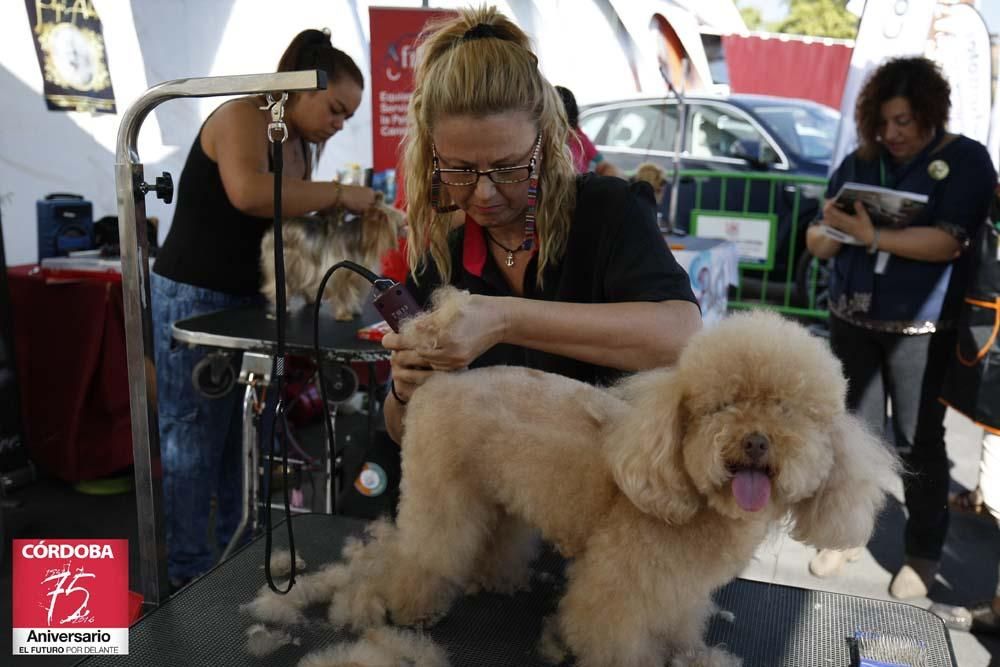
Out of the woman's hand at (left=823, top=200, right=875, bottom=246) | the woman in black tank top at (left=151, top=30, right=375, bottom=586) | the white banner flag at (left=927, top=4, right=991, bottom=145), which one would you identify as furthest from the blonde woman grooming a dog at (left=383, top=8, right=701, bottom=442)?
Answer: the white banner flag at (left=927, top=4, right=991, bottom=145)

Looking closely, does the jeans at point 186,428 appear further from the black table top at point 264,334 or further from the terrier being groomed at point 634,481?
the terrier being groomed at point 634,481

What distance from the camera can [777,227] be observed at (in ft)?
22.1

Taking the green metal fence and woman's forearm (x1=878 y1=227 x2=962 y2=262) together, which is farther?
the green metal fence

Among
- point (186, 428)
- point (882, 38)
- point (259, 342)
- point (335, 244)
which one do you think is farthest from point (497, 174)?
point (882, 38)

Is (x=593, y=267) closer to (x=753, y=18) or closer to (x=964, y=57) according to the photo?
(x=964, y=57)

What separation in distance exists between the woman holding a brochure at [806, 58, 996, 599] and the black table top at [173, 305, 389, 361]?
1725mm

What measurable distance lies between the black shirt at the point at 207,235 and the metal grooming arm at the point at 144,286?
1.12 metres

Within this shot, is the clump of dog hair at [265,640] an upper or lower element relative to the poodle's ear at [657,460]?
lower

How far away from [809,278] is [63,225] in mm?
5630

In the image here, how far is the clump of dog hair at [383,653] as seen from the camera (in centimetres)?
118

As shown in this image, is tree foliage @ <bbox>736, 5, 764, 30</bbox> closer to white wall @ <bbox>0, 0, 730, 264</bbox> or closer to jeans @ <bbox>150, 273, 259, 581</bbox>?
white wall @ <bbox>0, 0, 730, 264</bbox>

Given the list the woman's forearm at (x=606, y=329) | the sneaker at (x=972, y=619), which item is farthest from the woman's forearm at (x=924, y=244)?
the woman's forearm at (x=606, y=329)

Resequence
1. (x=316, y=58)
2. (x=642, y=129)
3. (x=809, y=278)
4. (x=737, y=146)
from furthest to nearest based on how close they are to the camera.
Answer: (x=642, y=129), (x=737, y=146), (x=809, y=278), (x=316, y=58)

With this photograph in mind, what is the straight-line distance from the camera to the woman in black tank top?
2.27 metres
